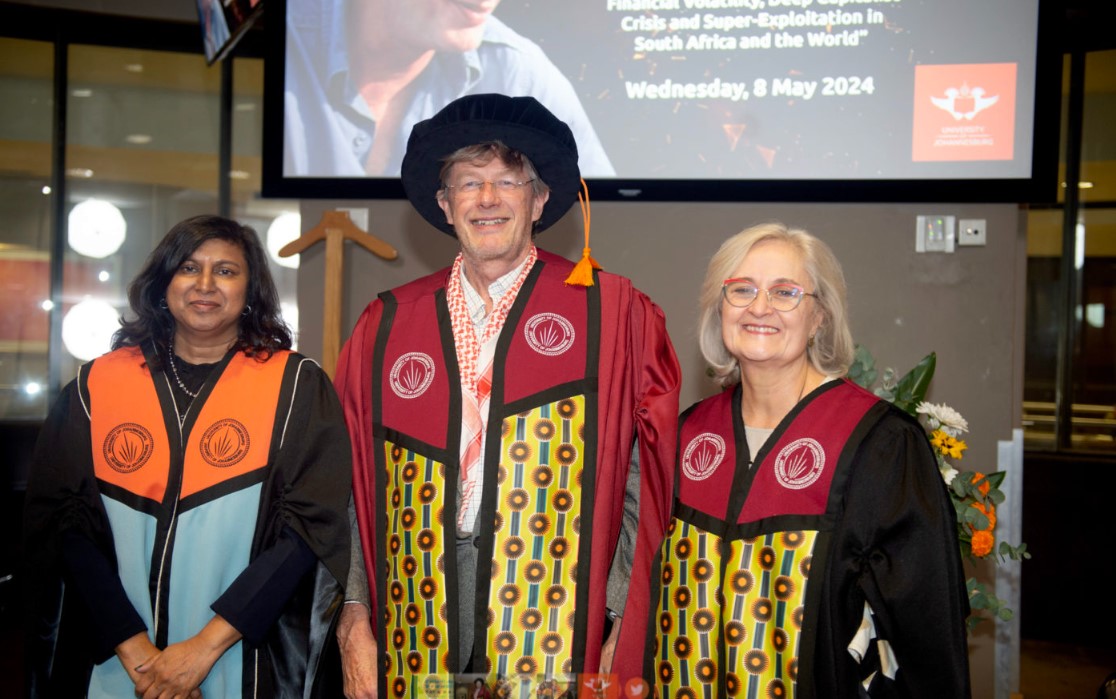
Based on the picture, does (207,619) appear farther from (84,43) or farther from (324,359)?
(84,43)

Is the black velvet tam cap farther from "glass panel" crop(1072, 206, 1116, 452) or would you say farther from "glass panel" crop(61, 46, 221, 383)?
"glass panel" crop(61, 46, 221, 383)

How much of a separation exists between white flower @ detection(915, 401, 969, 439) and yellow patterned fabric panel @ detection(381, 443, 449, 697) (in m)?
1.43

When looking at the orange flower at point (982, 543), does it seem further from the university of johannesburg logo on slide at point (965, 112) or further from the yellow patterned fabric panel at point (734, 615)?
the university of johannesburg logo on slide at point (965, 112)

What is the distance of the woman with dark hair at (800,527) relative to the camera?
1.70 meters

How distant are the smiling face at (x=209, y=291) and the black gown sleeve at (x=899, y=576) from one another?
4.59 ft

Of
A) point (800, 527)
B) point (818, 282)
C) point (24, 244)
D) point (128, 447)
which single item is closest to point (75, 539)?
point (128, 447)

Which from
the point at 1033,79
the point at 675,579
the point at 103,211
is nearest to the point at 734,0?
the point at 1033,79

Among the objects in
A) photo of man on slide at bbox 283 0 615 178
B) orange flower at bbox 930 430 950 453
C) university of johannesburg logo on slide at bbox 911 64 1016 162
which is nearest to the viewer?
orange flower at bbox 930 430 950 453

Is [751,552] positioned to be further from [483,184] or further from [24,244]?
[24,244]

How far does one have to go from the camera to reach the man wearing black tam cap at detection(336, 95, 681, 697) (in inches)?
75.4

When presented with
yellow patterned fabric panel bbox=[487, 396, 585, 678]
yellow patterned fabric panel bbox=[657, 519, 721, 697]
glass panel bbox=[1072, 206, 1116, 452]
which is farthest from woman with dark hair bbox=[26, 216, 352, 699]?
glass panel bbox=[1072, 206, 1116, 452]

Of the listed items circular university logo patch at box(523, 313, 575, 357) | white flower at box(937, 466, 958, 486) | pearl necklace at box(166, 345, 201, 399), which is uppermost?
circular university logo patch at box(523, 313, 575, 357)

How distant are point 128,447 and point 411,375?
0.65 meters

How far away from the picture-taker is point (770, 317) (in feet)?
6.05
